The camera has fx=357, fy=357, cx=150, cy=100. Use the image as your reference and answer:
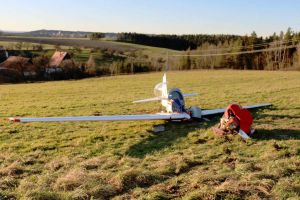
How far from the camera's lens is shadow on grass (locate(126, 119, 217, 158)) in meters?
10.0

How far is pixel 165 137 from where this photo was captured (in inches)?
457

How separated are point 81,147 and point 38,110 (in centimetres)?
1009

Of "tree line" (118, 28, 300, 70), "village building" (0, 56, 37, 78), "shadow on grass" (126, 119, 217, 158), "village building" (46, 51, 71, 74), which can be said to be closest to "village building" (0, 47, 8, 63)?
"village building" (0, 56, 37, 78)

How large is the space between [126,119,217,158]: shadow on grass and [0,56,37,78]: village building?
50.1m

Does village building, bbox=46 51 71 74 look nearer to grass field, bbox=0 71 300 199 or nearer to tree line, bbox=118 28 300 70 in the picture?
tree line, bbox=118 28 300 70

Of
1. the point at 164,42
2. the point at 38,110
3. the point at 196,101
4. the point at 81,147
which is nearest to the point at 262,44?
the point at 164,42

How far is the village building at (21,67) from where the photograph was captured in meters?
59.1

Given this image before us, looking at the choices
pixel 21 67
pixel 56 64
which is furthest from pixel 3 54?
pixel 56 64

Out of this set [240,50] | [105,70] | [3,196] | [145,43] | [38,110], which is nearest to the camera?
[3,196]

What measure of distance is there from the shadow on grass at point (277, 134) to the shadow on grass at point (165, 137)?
2210 mm

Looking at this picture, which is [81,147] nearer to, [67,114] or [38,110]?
[67,114]

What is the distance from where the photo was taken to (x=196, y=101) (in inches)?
840

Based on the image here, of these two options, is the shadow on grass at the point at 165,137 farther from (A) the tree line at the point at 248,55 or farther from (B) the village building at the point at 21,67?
(A) the tree line at the point at 248,55

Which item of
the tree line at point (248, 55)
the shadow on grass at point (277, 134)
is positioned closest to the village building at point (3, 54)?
the tree line at point (248, 55)
